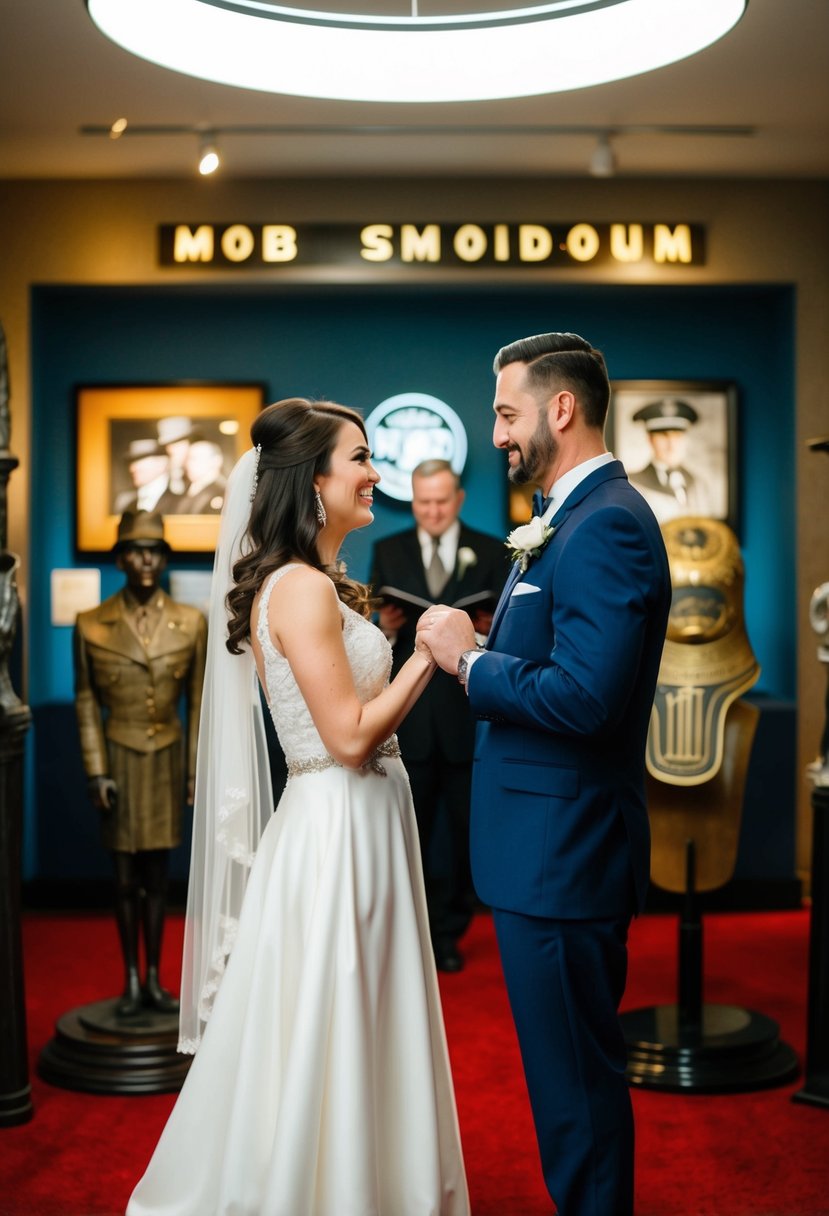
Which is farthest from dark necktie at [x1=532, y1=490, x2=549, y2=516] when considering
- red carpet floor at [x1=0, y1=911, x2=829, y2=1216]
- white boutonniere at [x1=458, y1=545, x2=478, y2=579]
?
white boutonniere at [x1=458, y1=545, x2=478, y2=579]

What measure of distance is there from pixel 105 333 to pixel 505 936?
4721 millimetres

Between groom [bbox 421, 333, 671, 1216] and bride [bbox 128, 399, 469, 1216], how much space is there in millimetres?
232

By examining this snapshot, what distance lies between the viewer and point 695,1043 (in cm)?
421

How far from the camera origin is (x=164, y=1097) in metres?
4.05

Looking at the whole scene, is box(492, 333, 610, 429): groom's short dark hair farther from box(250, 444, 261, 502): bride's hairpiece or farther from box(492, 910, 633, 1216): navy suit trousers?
box(492, 910, 633, 1216): navy suit trousers

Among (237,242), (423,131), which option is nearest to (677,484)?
(423,131)

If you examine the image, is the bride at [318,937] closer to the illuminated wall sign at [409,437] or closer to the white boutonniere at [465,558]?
the white boutonniere at [465,558]

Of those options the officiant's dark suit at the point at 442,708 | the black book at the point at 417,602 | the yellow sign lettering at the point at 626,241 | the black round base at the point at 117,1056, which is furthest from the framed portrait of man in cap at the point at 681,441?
the black round base at the point at 117,1056

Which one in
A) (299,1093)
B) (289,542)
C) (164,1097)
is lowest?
(164,1097)

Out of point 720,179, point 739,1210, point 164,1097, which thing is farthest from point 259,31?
point 739,1210

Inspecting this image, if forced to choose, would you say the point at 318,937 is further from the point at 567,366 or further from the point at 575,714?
the point at 567,366

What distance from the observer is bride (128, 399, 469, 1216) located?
8.75 feet

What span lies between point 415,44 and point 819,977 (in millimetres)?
3096

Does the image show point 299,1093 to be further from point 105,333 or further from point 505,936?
point 105,333
